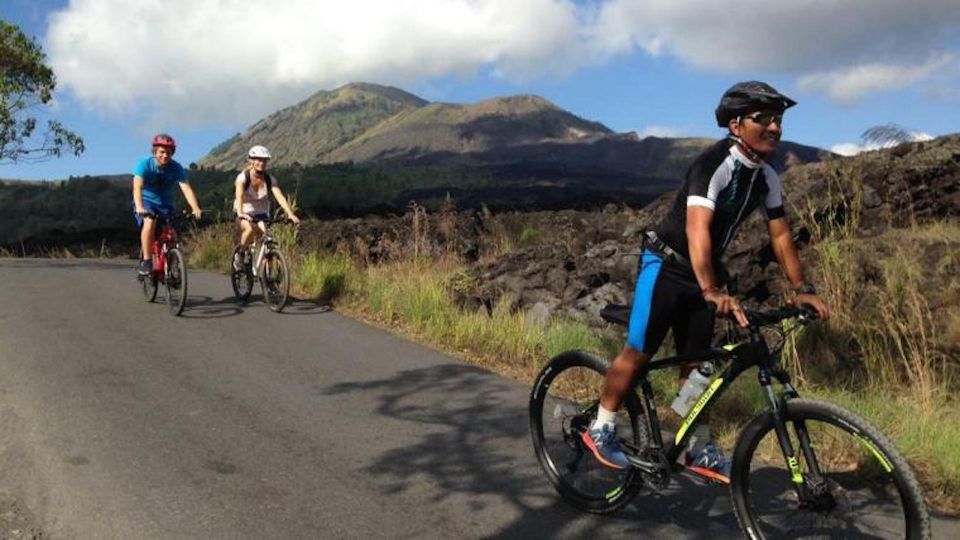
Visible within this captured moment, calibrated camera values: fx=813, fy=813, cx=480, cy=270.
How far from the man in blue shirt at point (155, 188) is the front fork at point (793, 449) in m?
7.41

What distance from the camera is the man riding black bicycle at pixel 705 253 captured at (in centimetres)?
374

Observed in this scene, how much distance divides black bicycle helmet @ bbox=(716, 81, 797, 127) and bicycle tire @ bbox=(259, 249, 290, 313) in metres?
6.80

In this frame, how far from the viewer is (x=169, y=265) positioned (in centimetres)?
962

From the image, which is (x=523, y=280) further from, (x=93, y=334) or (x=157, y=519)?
(x=157, y=519)

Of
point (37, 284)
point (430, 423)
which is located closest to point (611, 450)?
point (430, 423)

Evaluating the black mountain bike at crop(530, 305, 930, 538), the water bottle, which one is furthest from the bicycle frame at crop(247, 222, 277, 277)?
the water bottle

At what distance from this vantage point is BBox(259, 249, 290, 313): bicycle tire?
9.69 metres

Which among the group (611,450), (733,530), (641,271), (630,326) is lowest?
(733,530)

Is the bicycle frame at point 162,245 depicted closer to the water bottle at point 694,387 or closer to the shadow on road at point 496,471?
the shadow on road at point 496,471

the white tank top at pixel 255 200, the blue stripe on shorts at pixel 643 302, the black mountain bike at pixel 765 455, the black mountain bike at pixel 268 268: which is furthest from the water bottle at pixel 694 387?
the white tank top at pixel 255 200

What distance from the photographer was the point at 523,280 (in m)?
10.6

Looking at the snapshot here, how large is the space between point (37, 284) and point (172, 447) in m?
8.06

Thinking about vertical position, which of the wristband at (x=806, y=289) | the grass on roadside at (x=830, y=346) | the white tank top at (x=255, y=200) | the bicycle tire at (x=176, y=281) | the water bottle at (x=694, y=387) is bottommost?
the grass on roadside at (x=830, y=346)

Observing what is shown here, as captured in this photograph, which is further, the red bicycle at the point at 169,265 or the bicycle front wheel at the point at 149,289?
the bicycle front wheel at the point at 149,289
